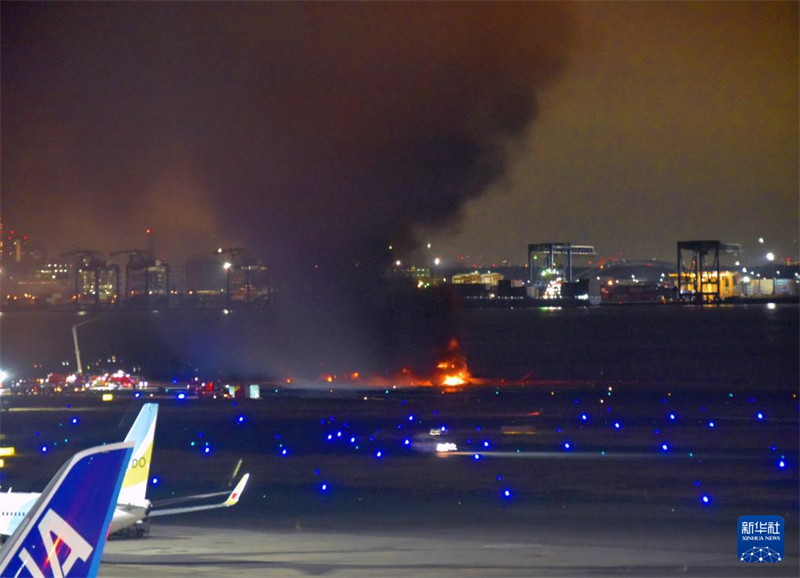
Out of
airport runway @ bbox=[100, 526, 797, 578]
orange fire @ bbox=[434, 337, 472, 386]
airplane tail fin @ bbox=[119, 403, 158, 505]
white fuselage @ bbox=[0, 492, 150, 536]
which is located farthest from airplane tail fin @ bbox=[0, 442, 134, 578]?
orange fire @ bbox=[434, 337, 472, 386]

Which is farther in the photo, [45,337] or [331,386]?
[45,337]

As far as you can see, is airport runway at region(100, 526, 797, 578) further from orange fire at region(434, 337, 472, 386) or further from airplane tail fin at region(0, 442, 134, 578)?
orange fire at region(434, 337, 472, 386)

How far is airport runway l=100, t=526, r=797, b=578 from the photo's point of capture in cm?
1568

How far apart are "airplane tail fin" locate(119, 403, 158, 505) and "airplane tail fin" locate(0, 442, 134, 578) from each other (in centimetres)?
1185

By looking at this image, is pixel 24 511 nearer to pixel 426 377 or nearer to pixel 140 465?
pixel 140 465

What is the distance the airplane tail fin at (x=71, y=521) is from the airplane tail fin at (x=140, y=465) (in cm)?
1185

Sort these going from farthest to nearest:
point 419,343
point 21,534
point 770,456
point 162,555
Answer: point 419,343 → point 770,456 → point 162,555 → point 21,534

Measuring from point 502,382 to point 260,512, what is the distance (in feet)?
128

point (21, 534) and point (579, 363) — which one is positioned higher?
point (21, 534)

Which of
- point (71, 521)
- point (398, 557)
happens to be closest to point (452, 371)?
point (398, 557)

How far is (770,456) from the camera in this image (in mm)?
29625

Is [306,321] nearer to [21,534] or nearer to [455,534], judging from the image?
[455,534]

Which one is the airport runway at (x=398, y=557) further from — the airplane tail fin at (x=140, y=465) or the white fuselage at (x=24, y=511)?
the airplane tail fin at (x=140, y=465)

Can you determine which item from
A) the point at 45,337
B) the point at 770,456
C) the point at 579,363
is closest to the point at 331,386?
the point at 770,456
